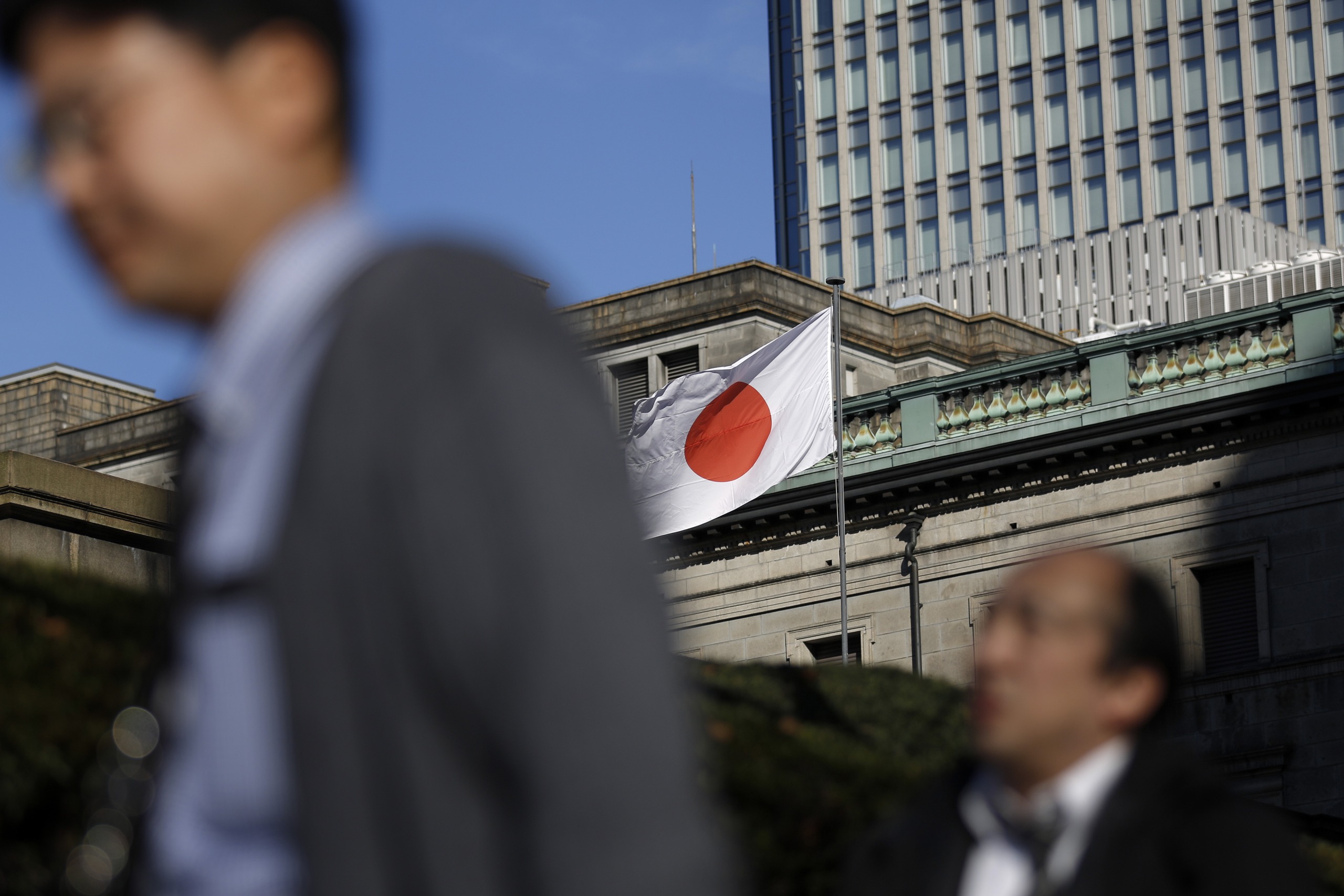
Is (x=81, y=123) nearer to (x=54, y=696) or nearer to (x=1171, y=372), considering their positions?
(x=54, y=696)

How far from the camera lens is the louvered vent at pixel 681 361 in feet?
130

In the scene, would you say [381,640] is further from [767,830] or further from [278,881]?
[767,830]

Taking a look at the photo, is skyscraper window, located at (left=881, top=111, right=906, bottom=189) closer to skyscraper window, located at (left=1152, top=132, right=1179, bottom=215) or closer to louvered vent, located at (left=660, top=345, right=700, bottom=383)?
skyscraper window, located at (left=1152, top=132, right=1179, bottom=215)

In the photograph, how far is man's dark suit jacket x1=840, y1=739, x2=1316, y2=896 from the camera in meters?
3.05

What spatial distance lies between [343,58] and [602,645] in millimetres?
585

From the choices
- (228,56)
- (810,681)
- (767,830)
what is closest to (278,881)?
(228,56)

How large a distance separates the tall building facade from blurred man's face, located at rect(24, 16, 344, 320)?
351 ft

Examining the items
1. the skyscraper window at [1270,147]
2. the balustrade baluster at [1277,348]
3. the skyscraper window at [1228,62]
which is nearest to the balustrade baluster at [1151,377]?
the balustrade baluster at [1277,348]

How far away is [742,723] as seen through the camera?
4555 mm

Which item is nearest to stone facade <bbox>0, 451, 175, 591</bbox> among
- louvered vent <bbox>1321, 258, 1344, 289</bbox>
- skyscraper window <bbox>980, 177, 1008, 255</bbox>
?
louvered vent <bbox>1321, 258, 1344, 289</bbox>

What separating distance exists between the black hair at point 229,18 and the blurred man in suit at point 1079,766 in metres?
1.74

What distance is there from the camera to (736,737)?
440cm

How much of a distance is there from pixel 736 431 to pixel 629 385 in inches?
360

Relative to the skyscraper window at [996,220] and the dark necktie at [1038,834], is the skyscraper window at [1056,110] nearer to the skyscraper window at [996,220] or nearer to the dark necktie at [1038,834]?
the skyscraper window at [996,220]
